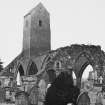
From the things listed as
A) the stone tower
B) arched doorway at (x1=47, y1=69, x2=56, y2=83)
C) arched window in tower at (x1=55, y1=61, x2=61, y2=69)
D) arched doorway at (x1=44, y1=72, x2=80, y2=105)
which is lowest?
arched doorway at (x1=44, y1=72, x2=80, y2=105)

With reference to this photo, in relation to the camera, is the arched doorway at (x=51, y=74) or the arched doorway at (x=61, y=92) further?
the arched doorway at (x=51, y=74)

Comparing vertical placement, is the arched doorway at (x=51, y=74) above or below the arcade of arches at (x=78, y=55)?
below

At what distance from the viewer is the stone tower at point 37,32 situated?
1454 inches

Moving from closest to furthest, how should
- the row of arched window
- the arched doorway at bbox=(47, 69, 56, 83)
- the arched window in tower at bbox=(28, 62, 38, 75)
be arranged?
the arched doorway at bbox=(47, 69, 56, 83)
the row of arched window
the arched window in tower at bbox=(28, 62, 38, 75)

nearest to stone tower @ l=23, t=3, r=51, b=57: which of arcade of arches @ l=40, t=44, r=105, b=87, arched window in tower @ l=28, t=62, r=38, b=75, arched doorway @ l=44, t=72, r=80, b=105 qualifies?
arched window in tower @ l=28, t=62, r=38, b=75

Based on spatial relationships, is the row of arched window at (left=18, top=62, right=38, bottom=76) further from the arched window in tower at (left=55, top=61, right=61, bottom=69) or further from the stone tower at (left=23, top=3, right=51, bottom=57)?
the arched window in tower at (left=55, top=61, right=61, bottom=69)

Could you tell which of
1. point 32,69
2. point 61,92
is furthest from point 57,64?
point 61,92

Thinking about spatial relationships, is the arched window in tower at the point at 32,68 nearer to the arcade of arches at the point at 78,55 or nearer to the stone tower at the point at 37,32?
the stone tower at the point at 37,32

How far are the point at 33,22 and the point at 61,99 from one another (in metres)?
21.4

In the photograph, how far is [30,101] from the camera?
18.7 m

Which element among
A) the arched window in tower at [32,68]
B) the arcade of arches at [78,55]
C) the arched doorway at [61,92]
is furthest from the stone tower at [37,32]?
the arched doorway at [61,92]

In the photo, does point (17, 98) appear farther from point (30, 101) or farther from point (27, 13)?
point (27, 13)

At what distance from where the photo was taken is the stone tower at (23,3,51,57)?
36.9 meters

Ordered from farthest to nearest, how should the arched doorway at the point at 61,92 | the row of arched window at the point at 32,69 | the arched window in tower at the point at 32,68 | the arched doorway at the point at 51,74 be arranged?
the arched window in tower at the point at 32,68 < the row of arched window at the point at 32,69 < the arched doorway at the point at 51,74 < the arched doorway at the point at 61,92
